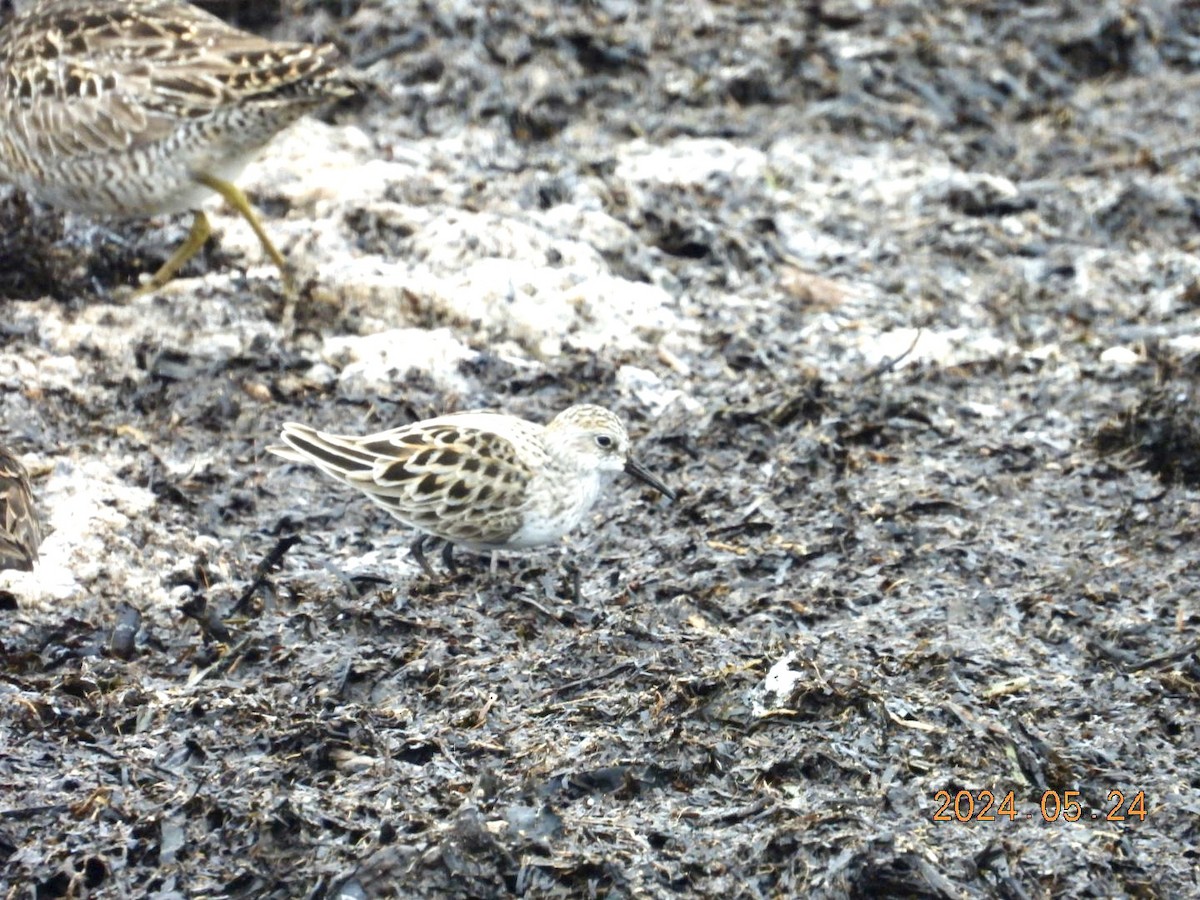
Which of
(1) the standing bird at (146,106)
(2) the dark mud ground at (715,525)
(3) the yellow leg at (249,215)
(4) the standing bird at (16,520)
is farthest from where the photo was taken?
(3) the yellow leg at (249,215)

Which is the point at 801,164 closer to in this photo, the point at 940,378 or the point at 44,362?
the point at 940,378

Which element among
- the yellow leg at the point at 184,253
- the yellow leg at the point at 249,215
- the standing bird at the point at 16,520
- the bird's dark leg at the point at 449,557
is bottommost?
the bird's dark leg at the point at 449,557

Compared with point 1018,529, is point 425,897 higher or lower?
higher

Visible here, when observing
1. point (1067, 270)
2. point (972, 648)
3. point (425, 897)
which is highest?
point (425, 897)

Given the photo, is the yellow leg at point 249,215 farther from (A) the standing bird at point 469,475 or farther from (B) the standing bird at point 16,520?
(B) the standing bird at point 16,520

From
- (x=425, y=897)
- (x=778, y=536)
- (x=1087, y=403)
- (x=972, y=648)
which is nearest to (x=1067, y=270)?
(x=1087, y=403)

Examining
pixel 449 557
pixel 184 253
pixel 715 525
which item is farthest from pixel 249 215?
pixel 715 525

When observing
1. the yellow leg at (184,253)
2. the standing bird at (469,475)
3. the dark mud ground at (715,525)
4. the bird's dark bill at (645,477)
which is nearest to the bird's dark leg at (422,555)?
the standing bird at (469,475)
